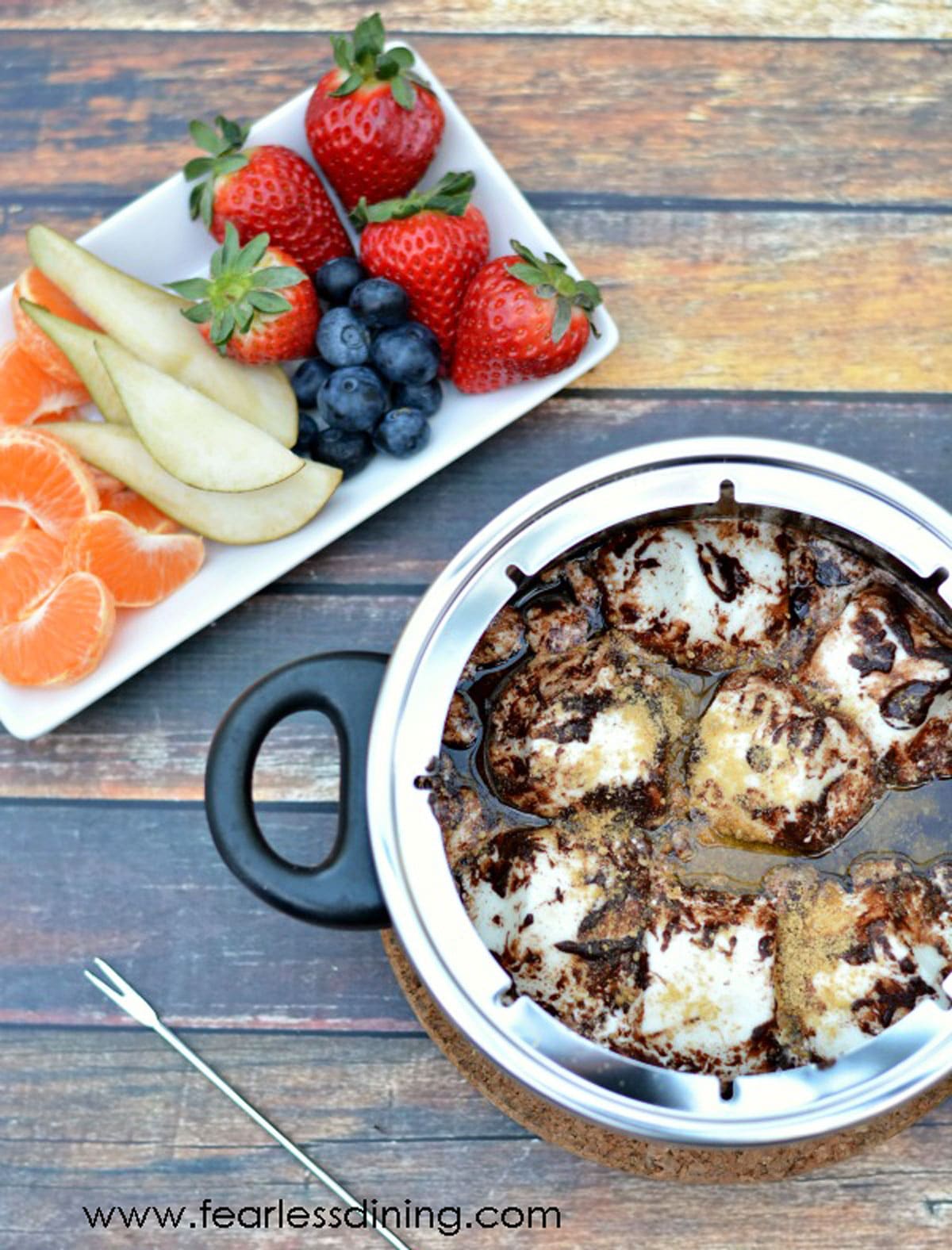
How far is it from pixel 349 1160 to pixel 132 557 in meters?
0.57

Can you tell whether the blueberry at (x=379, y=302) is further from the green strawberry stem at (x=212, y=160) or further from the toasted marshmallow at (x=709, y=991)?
the toasted marshmallow at (x=709, y=991)

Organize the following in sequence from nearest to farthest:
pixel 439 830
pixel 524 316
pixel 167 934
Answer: pixel 439 830, pixel 524 316, pixel 167 934

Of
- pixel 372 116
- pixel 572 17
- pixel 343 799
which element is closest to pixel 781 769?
pixel 343 799

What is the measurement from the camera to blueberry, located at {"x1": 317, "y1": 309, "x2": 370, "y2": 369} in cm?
104

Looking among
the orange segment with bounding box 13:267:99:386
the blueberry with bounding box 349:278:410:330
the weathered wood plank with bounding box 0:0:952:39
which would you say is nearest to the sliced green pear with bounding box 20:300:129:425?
the orange segment with bounding box 13:267:99:386

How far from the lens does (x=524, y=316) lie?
3.32ft

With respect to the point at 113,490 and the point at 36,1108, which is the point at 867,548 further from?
the point at 36,1108

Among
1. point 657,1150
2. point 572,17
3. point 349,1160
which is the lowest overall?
point 349,1160

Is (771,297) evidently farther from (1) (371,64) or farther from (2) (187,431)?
(2) (187,431)

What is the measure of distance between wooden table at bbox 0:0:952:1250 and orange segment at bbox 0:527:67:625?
0.13 meters

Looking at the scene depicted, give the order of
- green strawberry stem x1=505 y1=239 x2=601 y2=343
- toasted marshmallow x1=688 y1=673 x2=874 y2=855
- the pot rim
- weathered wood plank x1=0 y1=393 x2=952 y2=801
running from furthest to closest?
weathered wood plank x1=0 y1=393 x2=952 y2=801 < green strawberry stem x1=505 y1=239 x2=601 y2=343 < toasted marshmallow x1=688 y1=673 x2=874 y2=855 < the pot rim

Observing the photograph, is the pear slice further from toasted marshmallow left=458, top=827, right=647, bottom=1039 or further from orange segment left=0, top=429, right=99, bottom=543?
toasted marshmallow left=458, top=827, right=647, bottom=1039

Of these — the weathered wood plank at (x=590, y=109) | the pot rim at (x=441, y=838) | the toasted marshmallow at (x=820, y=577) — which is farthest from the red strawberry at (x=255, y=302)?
the toasted marshmallow at (x=820, y=577)

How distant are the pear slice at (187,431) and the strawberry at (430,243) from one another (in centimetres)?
18
